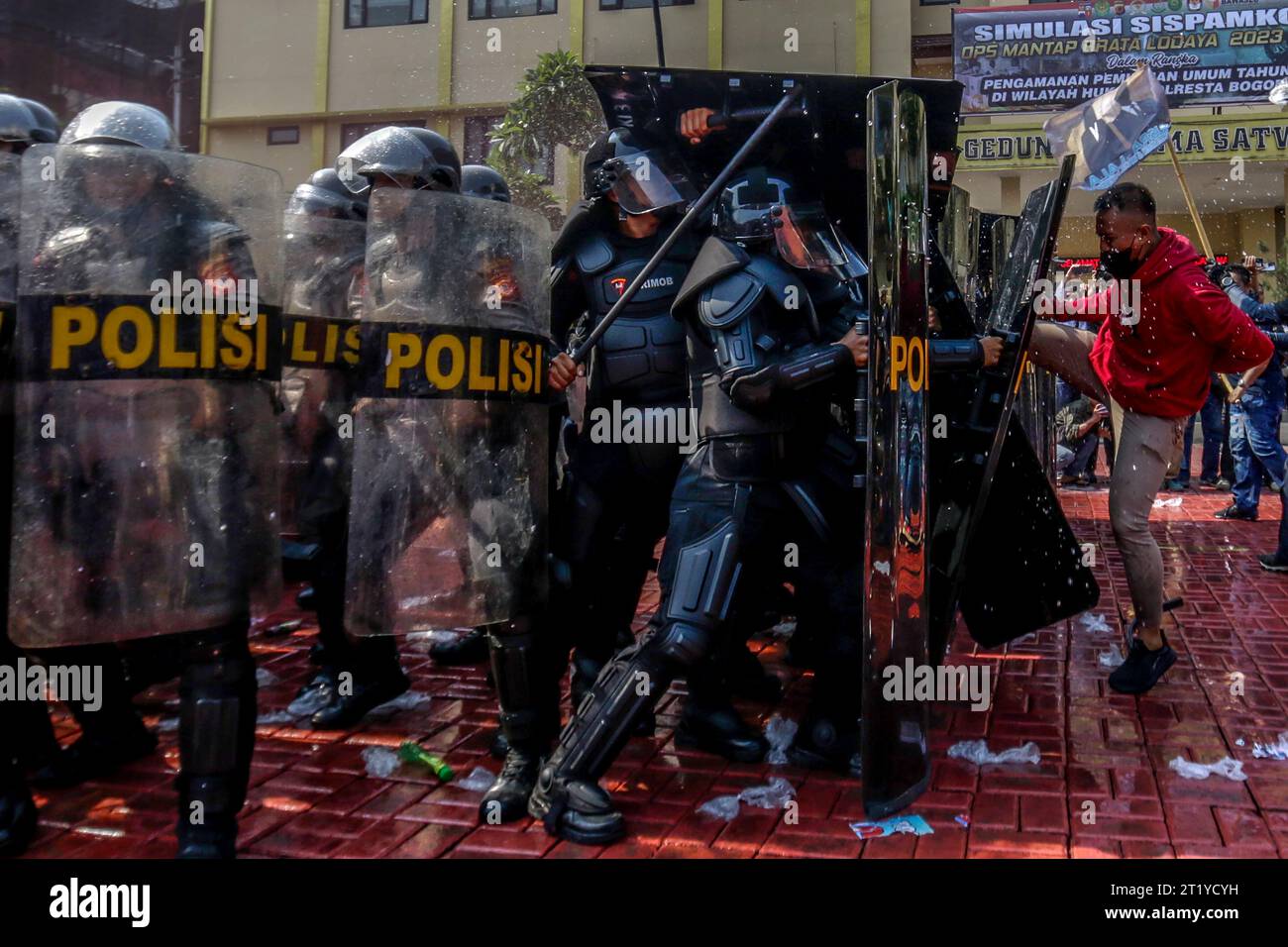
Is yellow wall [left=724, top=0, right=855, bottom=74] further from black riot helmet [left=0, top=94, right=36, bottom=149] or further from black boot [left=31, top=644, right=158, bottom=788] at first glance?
black boot [left=31, top=644, right=158, bottom=788]

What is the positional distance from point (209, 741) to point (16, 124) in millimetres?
2127

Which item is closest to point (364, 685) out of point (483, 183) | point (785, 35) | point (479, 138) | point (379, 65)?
point (483, 183)

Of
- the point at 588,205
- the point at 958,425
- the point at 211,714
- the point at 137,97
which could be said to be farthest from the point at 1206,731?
the point at 137,97

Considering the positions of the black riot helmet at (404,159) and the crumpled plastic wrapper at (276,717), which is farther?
the crumpled plastic wrapper at (276,717)

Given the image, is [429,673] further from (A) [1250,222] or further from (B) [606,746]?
(A) [1250,222]

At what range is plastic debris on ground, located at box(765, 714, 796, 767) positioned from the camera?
11.2ft

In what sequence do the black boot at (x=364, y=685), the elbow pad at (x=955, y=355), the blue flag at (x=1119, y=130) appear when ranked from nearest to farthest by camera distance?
the elbow pad at (x=955, y=355)
the black boot at (x=364, y=685)
the blue flag at (x=1119, y=130)

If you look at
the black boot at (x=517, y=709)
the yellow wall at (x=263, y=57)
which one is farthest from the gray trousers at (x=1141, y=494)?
the yellow wall at (x=263, y=57)

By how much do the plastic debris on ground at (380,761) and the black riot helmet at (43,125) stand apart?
2.24 metres

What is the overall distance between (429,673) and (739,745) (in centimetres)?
164

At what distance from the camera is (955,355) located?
310cm

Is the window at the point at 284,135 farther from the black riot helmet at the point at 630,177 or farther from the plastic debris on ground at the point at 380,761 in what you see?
the plastic debris on ground at the point at 380,761

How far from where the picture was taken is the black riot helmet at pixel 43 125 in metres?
3.37

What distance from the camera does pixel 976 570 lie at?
12.8ft
